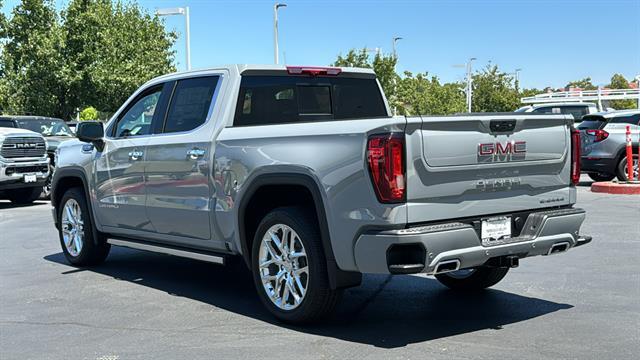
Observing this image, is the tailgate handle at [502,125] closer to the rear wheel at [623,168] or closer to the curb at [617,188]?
the curb at [617,188]

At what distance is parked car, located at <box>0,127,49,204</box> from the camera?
50.1ft

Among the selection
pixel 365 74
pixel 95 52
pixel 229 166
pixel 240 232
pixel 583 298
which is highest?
pixel 95 52

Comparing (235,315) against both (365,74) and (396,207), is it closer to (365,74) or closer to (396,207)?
(396,207)

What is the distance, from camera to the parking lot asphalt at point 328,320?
5051 mm

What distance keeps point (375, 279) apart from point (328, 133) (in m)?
2.59

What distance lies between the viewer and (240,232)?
5.96m

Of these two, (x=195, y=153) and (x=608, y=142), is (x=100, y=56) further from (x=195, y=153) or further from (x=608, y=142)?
(x=195, y=153)

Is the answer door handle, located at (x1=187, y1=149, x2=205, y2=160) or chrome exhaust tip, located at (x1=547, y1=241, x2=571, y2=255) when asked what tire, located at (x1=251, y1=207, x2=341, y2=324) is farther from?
chrome exhaust tip, located at (x1=547, y1=241, x2=571, y2=255)

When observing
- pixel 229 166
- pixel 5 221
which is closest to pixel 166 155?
pixel 229 166

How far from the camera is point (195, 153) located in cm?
640

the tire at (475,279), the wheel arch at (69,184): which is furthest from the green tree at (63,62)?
the tire at (475,279)

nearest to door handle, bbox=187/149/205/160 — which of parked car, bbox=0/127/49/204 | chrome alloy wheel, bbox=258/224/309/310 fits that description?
chrome alloy wheel, bbox=258/224/309/310

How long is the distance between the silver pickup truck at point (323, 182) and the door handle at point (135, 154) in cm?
2

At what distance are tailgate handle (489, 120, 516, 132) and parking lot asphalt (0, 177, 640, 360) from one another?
1432 mm
